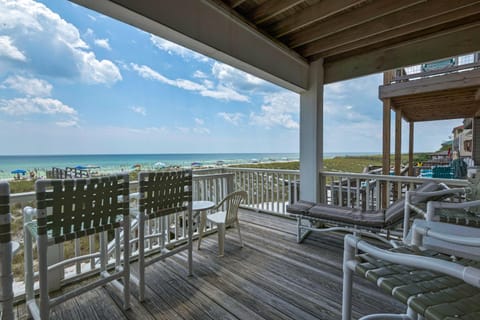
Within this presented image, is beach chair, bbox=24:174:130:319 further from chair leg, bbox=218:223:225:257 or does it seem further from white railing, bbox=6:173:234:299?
chair leg, bbox=218:223:225:257

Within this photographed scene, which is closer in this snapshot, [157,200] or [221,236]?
[157,200]

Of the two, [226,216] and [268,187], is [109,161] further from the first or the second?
[226,216]

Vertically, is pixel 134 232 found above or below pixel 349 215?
below

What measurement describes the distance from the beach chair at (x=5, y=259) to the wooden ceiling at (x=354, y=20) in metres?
2.48

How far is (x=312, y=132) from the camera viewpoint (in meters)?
3.72

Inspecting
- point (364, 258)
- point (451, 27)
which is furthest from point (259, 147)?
point (364, 258)

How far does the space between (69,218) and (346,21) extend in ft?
11.1

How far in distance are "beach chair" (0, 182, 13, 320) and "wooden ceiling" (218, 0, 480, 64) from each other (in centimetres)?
248

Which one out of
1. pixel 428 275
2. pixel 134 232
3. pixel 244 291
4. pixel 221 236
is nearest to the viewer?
pixel 428 275

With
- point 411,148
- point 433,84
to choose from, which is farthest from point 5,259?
point 411,148

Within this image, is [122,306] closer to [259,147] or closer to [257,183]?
[257,183]

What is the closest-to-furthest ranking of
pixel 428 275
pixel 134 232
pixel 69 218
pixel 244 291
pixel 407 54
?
1. pixel 428 275
2. pixel 69 218
3. pixel 244 291
4. pixel 407 54
5. pixel 134 232

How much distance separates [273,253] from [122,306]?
1.74 m

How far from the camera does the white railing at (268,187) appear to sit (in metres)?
4.43
